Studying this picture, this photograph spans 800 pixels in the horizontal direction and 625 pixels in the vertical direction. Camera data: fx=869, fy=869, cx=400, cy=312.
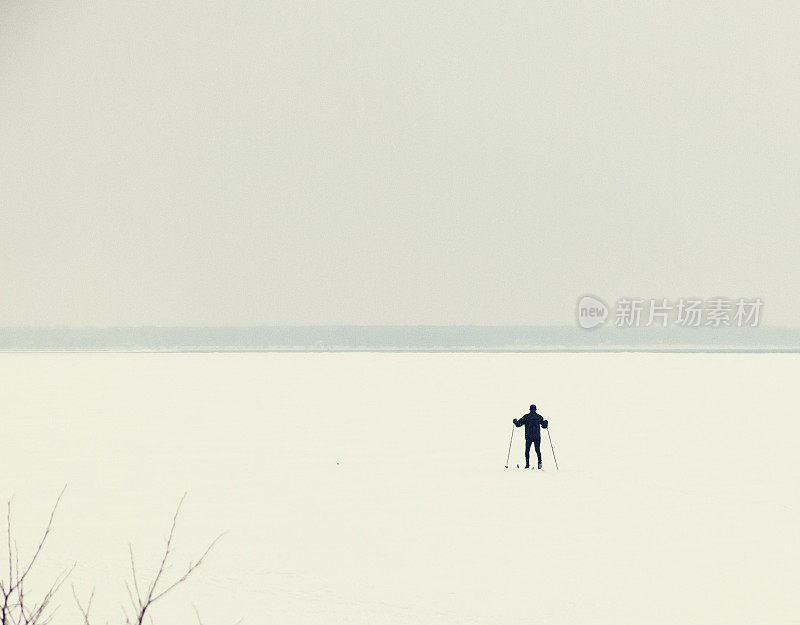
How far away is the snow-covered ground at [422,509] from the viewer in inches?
243

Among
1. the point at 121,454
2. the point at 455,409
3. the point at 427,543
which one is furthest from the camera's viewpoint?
the point at 455,409

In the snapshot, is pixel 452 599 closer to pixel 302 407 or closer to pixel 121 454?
pixel 121 454

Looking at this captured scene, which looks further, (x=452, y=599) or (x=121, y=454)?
(x=121, y=454)

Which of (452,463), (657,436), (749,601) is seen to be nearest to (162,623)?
(749,601)

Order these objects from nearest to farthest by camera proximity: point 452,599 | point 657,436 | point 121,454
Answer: point 452,599, point 121,454, point 657,436

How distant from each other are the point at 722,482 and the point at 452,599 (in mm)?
5672

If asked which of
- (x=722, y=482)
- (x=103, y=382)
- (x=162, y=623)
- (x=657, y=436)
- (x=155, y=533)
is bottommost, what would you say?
(x=162, y=623)

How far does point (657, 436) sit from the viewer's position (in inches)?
592

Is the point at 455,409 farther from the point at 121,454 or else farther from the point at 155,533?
the point at 155,533

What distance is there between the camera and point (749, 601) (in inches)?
239

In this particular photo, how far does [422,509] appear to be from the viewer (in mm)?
9031

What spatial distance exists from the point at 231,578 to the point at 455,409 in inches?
515

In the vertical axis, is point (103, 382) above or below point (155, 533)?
above

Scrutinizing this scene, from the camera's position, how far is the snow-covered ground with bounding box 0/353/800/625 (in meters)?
6.18
